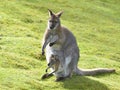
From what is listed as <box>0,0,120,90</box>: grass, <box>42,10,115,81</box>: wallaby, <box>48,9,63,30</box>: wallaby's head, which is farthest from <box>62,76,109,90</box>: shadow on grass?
<box>48,9,63,30</box>: wallaby's head

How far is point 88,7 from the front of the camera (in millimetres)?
60094

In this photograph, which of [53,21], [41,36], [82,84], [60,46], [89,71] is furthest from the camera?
[41,36]

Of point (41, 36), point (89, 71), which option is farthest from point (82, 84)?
point (41, 36)

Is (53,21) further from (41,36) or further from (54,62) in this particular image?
(41,36)

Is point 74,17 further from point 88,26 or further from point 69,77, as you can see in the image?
point 69,77

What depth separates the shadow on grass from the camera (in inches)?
762

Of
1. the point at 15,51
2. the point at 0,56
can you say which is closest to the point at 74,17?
the point at 15,51

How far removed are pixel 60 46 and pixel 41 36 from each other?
1898 centimetres

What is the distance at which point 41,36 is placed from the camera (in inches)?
1479

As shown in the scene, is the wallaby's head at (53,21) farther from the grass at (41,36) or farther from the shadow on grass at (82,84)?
the shadow on grass at (82,84)

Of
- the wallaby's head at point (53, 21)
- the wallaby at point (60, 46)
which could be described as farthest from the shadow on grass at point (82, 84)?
the wallaby's head at point (53, 21)

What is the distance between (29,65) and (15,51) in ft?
10.3

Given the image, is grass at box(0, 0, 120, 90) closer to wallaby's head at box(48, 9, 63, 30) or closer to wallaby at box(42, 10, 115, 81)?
wallaby at box(42, 10, 115, 81)

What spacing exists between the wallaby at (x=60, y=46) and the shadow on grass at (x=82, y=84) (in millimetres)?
366
